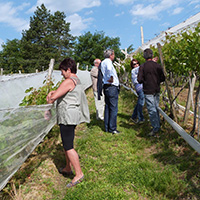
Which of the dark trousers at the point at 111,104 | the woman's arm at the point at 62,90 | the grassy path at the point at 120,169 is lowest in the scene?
the grassy path at the point at 120,169

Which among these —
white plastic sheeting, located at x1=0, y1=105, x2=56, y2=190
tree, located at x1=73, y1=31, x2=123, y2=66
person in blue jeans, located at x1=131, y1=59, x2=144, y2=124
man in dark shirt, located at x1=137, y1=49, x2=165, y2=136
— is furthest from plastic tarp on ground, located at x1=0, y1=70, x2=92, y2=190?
tree, located at x1=73, y1=31, x2=123, y2=66

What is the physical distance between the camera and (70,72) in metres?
2.94

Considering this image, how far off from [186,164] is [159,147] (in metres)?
0.94

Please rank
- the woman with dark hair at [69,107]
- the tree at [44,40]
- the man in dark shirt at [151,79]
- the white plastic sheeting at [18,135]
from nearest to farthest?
1. the white plastic sheeting at [18,135]
2. the woman with dark hair at [69,107]
3. the man in dark shirt at [151,79]
4. the tree at [44,40]

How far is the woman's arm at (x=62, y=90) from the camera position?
107 inches

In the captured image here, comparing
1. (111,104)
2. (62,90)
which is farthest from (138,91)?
(62,90)

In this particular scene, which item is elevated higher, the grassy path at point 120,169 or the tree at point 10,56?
the tree at point 10,56

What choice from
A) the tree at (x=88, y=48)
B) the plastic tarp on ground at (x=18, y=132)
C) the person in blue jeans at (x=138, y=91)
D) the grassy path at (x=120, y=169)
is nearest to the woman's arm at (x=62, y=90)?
the plastic tarp on ground at (x=18, y=132)

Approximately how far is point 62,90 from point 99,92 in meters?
2.37

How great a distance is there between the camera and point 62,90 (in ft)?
9.02

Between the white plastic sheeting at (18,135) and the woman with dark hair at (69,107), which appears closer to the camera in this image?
the white plastic sheeting at (18,135)

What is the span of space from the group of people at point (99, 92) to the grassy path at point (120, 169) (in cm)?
23

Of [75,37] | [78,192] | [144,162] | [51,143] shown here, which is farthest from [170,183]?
[75,37]

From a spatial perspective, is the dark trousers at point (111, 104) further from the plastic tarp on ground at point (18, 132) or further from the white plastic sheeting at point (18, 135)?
the white plastic sheeting at point (18, 135)
